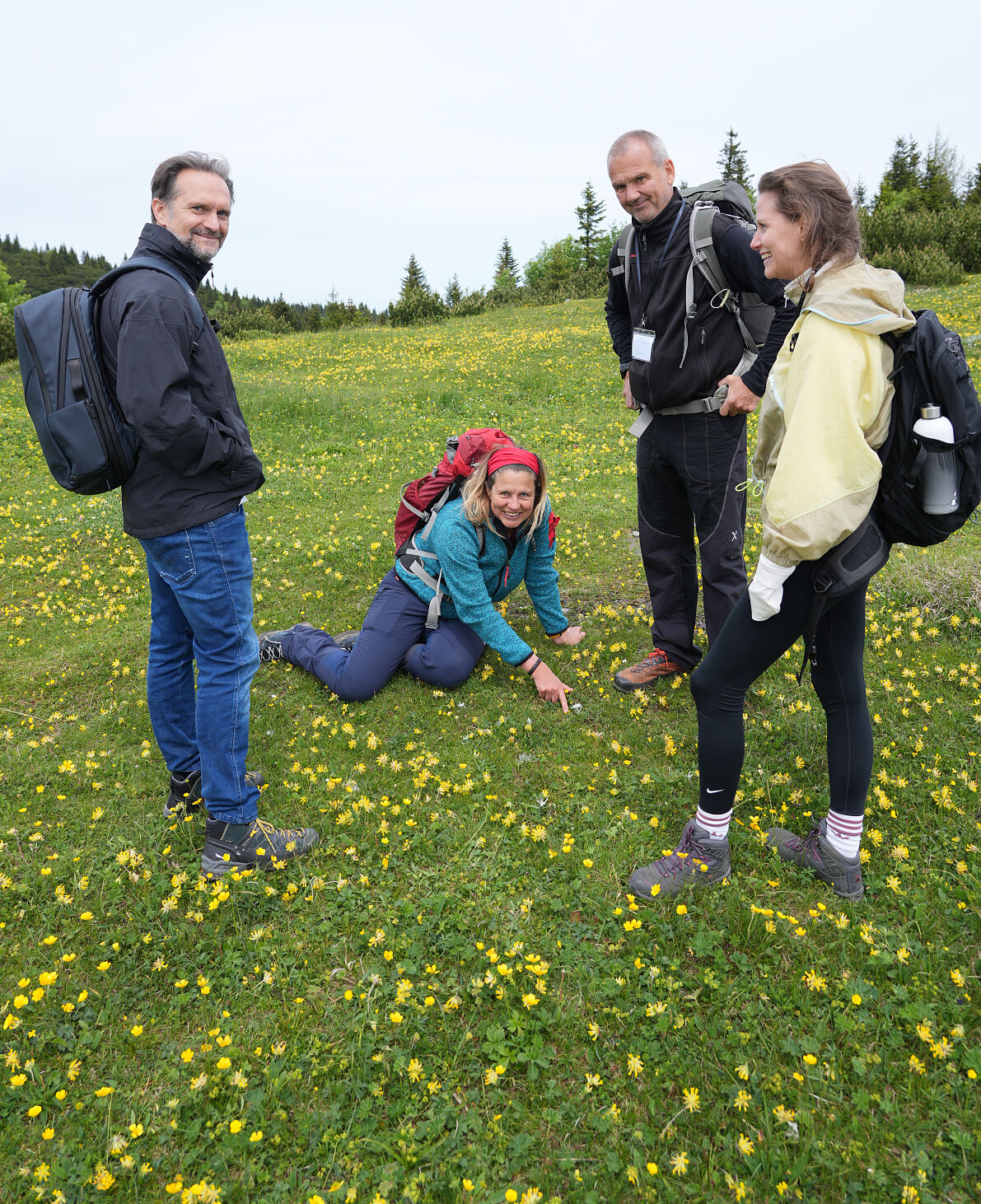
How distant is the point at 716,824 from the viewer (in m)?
3.43

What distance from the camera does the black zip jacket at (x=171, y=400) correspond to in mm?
2990

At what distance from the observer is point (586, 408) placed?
15.0 m

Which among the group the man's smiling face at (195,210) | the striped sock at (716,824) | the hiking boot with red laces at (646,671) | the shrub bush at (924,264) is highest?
the shrub bush at (924,264)

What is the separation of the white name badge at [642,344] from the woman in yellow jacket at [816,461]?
1.74 metres

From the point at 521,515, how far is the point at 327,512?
5.77 metres

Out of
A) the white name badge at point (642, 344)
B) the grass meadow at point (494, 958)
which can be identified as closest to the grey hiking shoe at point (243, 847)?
the grass meadow at point (494, 958)

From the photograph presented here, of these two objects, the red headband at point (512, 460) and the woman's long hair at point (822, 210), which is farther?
the red headband at point (512, 460)

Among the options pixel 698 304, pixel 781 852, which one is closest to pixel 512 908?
pixel 781 852

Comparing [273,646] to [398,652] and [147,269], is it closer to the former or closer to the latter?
[398,652]

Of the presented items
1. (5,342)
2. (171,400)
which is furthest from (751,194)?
(171,400)

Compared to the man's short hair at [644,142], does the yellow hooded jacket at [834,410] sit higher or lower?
lower

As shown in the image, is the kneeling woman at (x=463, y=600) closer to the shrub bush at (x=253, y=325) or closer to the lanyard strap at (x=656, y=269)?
the lanyard strap at (x=656, y=269)

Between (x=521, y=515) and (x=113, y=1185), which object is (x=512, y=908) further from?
(x=521, y=515)

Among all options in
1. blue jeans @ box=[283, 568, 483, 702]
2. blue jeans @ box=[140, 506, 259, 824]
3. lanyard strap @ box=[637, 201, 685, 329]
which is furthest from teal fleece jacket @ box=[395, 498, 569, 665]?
blue jeans @ box=[140, 506, 259, 824]
